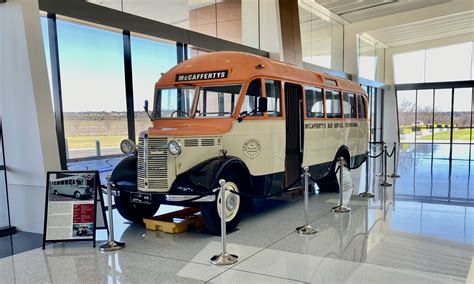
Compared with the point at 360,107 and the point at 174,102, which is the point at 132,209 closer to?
the point at 174,102

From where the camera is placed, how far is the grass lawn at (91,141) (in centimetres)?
676

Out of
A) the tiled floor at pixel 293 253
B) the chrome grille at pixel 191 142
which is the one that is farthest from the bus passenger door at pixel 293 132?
the chrome grille at pixel 191 142

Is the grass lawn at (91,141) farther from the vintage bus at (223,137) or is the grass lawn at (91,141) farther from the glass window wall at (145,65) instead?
the vintage bus at (223,137)

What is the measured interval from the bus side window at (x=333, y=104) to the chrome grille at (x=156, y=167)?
12.2ft

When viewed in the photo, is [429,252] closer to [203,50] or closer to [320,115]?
[320,115]

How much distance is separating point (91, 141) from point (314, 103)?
4.37 metres

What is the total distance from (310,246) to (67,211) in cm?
313

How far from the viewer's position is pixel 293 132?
250 inches

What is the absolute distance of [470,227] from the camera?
5.25m

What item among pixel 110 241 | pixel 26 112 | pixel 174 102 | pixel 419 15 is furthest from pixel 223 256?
pixel 419 15

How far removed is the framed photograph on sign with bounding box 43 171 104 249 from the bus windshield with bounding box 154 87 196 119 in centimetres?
153

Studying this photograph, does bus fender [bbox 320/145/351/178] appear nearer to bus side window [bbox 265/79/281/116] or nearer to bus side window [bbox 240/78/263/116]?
bus side window [bbox 265/79/281/116]

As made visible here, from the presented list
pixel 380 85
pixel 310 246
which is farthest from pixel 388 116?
pixel 310 246

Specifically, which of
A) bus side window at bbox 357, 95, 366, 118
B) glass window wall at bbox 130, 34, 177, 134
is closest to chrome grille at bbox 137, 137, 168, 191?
glass window wall at bbox 130, 34, 177, 134
